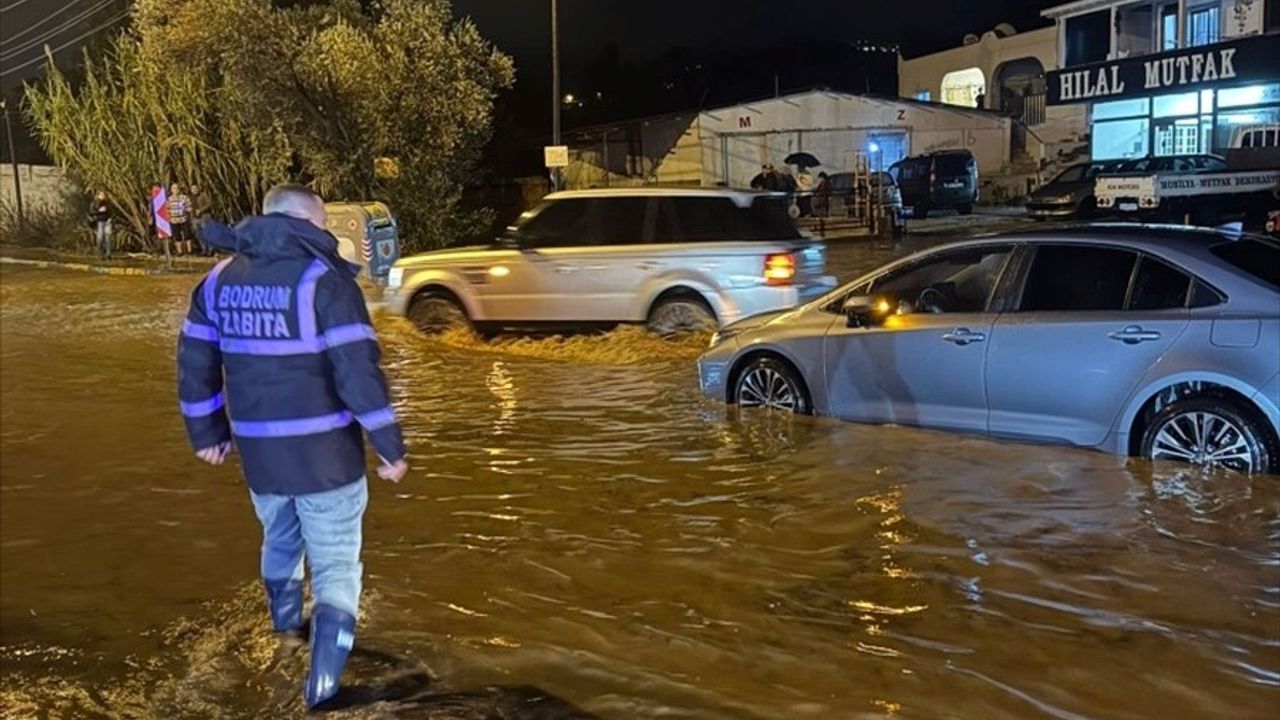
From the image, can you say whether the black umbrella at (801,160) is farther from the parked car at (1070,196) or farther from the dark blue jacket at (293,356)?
the dark blue jacket at (293,356)

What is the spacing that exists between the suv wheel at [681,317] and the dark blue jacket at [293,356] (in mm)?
8576

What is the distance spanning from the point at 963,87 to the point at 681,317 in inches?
1624

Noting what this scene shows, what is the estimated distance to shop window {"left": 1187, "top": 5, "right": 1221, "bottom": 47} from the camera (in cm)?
3266

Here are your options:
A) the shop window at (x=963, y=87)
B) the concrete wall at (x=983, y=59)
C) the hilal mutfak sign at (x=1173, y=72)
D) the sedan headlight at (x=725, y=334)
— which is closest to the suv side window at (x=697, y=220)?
the sedan headlight at (x=725, y=334)

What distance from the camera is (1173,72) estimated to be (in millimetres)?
29344

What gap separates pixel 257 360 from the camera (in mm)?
4086

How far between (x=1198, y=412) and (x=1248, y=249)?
1.07m

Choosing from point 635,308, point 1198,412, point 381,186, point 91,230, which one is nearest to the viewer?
point 1198,412

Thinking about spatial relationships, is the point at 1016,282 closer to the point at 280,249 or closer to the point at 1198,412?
the point at 1198,412

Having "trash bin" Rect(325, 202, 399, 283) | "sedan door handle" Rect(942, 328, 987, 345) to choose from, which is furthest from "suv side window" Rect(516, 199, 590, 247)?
"trash bin" Rect(325, 202, 399, 283)

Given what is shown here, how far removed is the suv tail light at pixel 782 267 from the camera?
481 inches

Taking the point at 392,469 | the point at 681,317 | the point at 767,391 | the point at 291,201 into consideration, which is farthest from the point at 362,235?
the point at 392,469

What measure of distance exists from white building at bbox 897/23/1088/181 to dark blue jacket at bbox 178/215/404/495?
37.8 metres

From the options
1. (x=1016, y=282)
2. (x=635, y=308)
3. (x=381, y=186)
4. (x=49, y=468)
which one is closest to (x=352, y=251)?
(x=381, y=186)
